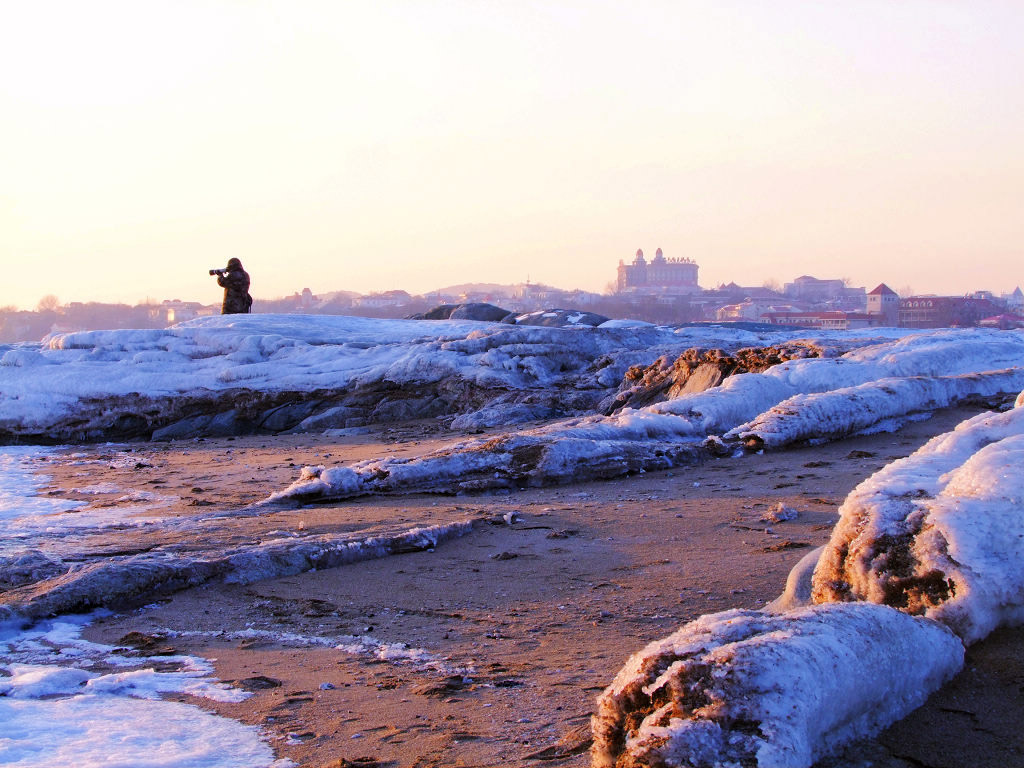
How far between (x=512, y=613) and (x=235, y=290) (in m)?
18.7

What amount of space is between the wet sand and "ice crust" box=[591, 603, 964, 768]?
0.32 feet

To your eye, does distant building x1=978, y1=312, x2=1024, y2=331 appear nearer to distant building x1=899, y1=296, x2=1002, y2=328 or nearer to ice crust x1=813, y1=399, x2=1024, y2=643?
distant building x1=899, y1=296, x2=1002, y2=328

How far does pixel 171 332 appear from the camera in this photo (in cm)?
1764

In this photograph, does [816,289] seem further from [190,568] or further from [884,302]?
[190,568]

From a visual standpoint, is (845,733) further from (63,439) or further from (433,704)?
(63,439)

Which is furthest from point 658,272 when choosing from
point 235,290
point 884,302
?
point 235,290

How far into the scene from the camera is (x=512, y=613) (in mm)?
4328

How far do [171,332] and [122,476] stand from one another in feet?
25.5

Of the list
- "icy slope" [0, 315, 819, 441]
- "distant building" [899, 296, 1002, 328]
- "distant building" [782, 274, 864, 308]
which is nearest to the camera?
"icy slope" [0, 315, 819, 441]

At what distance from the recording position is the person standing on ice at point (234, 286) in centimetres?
2169

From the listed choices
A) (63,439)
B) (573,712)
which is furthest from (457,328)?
(573,712)

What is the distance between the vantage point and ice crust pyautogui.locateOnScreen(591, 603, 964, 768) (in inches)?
88.3

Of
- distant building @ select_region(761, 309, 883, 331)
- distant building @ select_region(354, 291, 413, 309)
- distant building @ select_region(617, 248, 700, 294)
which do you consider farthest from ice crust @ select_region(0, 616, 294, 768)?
distant building @ select_region(617, 248, 700, 294)

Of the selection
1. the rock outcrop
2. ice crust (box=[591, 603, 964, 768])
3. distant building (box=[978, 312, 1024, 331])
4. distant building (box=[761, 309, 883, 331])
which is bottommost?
ice crust (box=[591, 603, 964, 768])
